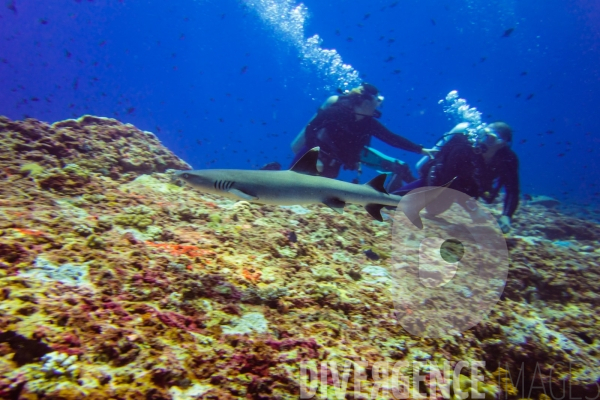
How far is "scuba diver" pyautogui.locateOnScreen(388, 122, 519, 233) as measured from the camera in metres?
8.34

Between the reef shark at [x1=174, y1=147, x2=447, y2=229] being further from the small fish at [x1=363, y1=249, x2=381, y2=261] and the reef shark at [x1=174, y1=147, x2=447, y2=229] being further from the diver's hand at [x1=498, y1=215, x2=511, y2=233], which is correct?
the diver's hand at [x1=498, y1=215, x2=511, y2=233]

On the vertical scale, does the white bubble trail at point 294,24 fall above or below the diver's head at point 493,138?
above

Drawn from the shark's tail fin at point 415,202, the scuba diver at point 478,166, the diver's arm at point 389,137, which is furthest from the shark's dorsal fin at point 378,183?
the diver's arm at point 389,137

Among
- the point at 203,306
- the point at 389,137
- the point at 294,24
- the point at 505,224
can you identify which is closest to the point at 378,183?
the point at 203,306

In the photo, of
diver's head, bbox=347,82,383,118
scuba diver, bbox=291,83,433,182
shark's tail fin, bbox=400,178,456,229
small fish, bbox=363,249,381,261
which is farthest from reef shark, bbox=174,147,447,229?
diver's head, bbox=347,82,383,118

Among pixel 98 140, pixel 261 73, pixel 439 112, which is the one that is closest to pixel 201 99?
pixel 261 73

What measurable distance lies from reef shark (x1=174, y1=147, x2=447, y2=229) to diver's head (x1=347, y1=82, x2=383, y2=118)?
21.0ft

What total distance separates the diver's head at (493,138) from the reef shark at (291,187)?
5.74 metres

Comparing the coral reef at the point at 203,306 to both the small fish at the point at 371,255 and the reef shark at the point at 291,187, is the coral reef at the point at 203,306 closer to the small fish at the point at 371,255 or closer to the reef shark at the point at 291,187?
the small fish at the point at 371,255

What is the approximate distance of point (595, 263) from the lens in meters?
5.98

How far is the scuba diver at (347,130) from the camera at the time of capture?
9922mm

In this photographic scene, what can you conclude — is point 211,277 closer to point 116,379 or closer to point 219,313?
point 219,313

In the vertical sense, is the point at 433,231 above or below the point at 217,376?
above

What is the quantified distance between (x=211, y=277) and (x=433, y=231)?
532 centimetres
